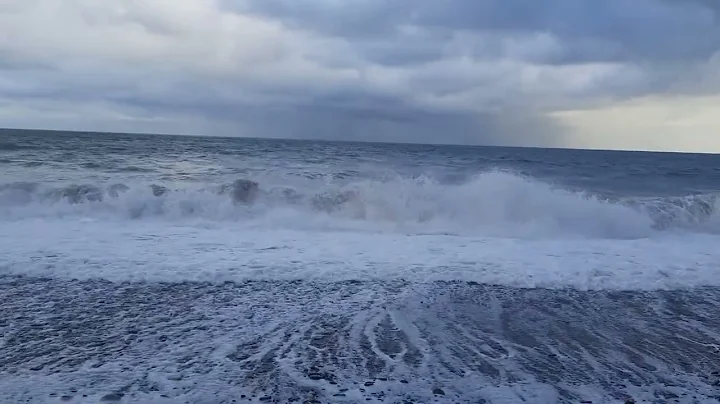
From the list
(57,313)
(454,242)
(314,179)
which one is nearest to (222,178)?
(314,179)

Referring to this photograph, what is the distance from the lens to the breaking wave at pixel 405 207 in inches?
498

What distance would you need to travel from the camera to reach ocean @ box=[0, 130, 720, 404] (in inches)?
163

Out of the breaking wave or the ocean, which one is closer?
the ocean

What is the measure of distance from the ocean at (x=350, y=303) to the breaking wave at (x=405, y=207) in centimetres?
9

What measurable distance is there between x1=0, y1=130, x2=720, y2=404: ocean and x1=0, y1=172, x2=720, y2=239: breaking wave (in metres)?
0.09

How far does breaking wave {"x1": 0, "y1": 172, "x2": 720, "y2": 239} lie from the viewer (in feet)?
41.5

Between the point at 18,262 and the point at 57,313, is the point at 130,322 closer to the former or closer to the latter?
the point at 57,313

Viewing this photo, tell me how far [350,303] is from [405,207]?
27.3 ft

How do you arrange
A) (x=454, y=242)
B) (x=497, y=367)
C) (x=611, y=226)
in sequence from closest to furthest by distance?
(x=497, y=367)
(x=454, y=242)
(x=611, y=226)

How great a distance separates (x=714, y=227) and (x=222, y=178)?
16857mm

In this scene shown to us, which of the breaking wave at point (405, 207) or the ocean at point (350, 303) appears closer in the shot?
the ocean at point (350, 303)

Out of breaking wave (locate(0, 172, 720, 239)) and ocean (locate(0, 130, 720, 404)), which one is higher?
breaking wave (locate(0, 172, 720, 239))

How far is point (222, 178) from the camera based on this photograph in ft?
70.5

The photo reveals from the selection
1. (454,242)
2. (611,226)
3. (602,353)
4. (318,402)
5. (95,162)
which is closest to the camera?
(318,402)
